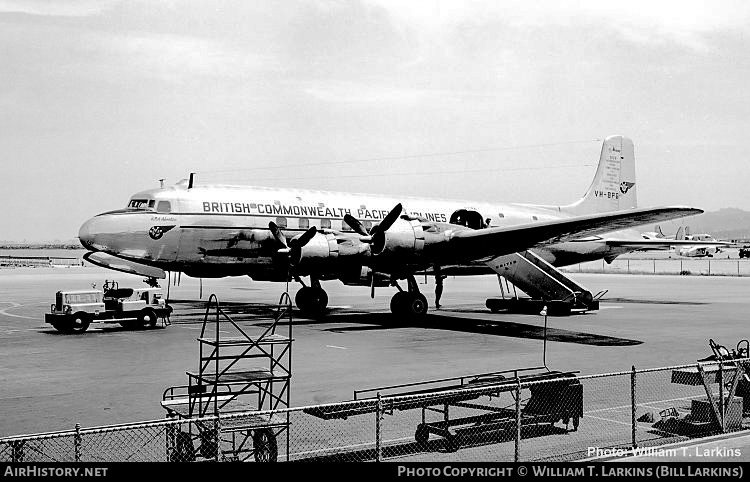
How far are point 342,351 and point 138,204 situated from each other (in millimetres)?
12033

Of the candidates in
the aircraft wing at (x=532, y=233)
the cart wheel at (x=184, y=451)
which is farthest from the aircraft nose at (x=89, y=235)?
the cart wheel at (x=184, y=451)

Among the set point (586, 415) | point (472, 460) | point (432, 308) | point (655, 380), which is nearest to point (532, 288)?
point (432, 308)

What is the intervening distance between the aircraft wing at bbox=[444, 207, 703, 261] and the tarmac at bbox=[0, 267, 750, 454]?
2725mm

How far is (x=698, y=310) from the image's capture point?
3388cm

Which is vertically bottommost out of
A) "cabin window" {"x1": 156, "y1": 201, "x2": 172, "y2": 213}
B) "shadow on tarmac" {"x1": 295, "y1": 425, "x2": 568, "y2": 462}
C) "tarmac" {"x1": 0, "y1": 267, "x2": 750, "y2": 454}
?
"shadow on tarmac" {"x1": 295, "y1": 425, "x2": 568, "y2": 462}

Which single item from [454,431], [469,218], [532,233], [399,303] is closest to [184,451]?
[454,431]

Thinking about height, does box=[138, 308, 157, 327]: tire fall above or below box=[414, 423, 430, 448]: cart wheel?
above

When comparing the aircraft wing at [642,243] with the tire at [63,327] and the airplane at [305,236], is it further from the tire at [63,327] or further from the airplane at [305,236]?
the tire at [63,327]

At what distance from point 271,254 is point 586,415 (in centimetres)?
1853

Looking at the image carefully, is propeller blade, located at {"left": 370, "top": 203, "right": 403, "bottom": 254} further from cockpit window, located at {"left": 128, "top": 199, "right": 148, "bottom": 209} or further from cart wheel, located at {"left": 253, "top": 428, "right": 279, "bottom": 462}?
cart wheel, located at {"left": 253, "top": 428, "right": 279, "bottom": 462}

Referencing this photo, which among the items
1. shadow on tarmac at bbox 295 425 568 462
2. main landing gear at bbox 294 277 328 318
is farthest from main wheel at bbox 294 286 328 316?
shadow on tarmac at bbox 295 425 568 462

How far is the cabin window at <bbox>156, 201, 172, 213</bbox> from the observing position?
27766mm

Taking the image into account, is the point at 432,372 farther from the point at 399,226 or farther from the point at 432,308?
the point at 432,308
